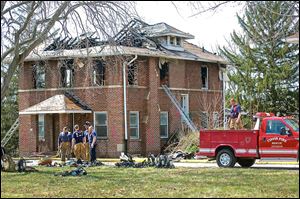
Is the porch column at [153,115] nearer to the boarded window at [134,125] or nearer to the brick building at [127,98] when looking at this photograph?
the brick building at [127,98]

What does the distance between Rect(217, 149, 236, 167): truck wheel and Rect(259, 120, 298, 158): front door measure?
3.83 ft

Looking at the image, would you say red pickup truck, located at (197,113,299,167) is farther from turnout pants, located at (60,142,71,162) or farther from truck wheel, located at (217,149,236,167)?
turnout pants, located at (60,142,71,162)

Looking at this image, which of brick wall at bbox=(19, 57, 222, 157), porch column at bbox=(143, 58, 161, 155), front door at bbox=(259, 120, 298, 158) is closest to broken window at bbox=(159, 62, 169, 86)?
brick wall at bbox=(19, 57, 222, 157)

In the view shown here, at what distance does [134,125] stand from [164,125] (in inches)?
94.8

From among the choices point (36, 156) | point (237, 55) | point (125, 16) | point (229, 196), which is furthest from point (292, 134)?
point (237, 55)

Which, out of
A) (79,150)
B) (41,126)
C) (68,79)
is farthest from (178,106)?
(79,150)

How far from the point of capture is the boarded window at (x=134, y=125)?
123 feet

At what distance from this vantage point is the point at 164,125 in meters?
39.1

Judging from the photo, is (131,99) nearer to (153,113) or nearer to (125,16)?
(153,113)

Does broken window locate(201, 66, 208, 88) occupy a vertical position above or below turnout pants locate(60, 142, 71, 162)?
above

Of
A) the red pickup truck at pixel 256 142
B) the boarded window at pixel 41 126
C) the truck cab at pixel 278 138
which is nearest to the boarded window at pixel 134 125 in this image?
the boarded window at pixel 41 126

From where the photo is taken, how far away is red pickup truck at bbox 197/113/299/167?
2145cm

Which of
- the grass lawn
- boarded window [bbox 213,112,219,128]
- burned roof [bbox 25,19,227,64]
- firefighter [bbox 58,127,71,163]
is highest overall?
burned roof [bbox 25,19,227,64]

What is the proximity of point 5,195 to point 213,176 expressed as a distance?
6.38 m
